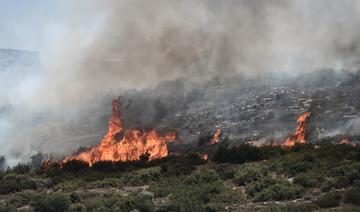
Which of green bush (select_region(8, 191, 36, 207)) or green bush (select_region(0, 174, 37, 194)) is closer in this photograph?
green bush (select_region(8, 191, 36, 207))

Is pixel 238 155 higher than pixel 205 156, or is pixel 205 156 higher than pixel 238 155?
pixel 238 155

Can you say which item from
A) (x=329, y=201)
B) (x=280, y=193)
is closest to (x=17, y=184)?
(x=280, y=193)

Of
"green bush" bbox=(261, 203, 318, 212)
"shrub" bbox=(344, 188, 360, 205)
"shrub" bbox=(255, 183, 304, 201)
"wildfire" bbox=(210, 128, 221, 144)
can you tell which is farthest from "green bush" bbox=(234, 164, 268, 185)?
"wildfire" bbox=(210, 128, 221, 144)

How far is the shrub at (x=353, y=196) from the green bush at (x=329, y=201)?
29cm

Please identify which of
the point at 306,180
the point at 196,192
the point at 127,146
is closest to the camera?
the point at 306,180

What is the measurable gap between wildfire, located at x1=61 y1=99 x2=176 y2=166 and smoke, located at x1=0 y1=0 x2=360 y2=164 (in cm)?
239

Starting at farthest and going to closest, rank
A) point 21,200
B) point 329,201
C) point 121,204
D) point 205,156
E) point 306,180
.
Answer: point 205,156 → point 21,200 → point 306,180 → point 121,204 → point 329,201

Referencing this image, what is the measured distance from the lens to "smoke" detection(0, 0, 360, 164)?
117 feet

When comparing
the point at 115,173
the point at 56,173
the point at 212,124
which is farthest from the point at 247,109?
the point at 56,173

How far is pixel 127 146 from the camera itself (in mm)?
32031

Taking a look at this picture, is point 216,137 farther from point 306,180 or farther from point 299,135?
point 306,180

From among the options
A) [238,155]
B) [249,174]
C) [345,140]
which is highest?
[345,140]

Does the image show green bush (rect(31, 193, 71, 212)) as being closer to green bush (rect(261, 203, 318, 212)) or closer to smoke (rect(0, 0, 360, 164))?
green bush (rect(261, 203, 318, 212))

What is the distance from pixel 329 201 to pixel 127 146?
1679 centimetres
